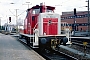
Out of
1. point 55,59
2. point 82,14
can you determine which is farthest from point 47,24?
point 82,14

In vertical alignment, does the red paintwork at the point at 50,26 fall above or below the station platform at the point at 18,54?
above

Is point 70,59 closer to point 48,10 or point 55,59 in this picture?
point 55,59

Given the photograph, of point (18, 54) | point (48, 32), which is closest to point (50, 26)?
point (48, 32)

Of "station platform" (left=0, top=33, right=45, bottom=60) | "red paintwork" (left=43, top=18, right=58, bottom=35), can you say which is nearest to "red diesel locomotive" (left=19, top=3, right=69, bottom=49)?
"red paintwork" (left=43, top=18, right=58, bottom=35)

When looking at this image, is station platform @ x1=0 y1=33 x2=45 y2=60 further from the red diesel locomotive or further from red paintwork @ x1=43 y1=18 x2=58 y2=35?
red paintwork @ x1=43 y1=18 x2=58 y2=35

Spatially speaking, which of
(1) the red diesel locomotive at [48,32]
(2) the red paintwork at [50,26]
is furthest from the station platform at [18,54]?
(2) the red paintwork at [50,26]

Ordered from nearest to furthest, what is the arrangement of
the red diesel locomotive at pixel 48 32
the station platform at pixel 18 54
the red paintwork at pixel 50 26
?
the station platform at pixel 18 54 < the red diesel locomotive at pixel 48 32 < the red paintwork at pixel 50 26

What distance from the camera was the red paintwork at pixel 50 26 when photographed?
16.4 meters

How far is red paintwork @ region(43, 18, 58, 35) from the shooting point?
1643 centimetres

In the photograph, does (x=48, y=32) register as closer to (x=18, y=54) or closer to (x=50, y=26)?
(x=50, y=26)

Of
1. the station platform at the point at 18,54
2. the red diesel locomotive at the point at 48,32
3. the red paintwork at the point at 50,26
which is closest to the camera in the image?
the station platform at the point at 18,54

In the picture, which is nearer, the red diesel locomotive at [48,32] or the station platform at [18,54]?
the station platform at [18,54]

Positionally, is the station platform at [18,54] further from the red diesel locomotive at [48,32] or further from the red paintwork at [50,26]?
the red paintwork at [50,26]

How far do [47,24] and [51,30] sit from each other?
1.97ft
